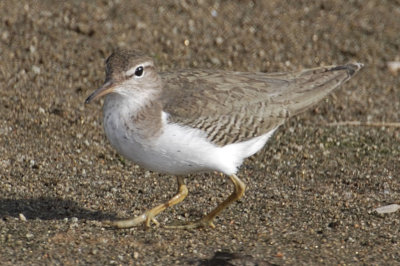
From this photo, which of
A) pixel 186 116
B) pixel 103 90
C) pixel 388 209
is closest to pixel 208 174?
pixel 186 116

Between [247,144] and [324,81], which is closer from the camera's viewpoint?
[247,144]

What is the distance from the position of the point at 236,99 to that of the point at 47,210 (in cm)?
213

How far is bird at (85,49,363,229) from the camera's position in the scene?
239 inches

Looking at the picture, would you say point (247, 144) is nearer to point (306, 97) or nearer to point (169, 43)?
point (306, 97)

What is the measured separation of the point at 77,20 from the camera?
1028cm

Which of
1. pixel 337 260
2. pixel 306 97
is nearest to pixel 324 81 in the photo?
pixel 306 97

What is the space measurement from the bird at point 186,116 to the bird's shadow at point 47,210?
1.27 ft

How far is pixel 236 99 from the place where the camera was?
664cm

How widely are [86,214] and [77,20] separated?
436cm

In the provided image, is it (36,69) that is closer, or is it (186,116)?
(186,116)

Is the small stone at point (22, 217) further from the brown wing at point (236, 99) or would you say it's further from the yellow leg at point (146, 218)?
the brown wing at point (236, 99)

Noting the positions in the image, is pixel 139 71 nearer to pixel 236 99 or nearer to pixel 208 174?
pixel 236 99

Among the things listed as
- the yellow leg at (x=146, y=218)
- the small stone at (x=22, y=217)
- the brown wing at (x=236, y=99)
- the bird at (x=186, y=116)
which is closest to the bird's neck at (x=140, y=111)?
the bird at (x=186, y=116)

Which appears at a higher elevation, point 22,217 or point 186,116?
point 186,116
